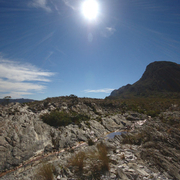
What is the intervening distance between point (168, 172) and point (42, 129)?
Result: 1244 centimetres

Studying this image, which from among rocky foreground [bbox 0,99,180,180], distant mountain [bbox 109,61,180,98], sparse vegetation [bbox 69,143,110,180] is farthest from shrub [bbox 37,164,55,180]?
distant mountain [bbox 109,61,180,98]

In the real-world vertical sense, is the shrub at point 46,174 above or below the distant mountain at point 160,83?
below

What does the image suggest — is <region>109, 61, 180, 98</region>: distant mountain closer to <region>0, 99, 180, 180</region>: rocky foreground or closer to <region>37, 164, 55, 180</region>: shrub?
<region>0, 99, 180, 180</region>: rocky foreground

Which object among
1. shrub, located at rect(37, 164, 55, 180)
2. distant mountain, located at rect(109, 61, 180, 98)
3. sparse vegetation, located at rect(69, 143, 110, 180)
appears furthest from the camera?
Result: distant mountain, located at rect(109, 61, 180, 98)

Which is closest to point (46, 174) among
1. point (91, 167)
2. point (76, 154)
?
point (76, 154)

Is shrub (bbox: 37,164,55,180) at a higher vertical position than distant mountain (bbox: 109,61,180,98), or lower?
lower

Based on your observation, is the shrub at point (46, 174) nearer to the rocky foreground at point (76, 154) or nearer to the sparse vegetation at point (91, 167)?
the rocky foreground at point (76, 154)

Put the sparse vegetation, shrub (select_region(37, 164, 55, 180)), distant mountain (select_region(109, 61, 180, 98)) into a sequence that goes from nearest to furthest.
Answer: shrub (select_region(37, 164, 55, 180)) → the sparse vegetation → distant mountain (select_region(109, 61, 180, 98))

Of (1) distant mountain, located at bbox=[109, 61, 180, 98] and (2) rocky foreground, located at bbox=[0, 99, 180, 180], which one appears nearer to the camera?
(2) rocky foreground, located at bbox=[0, 99, 180, 180]

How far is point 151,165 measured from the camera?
23.6 feet

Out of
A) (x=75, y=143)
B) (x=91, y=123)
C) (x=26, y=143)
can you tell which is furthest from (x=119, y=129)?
(x=26, y=143)

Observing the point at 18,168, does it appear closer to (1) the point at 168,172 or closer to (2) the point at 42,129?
(2) the point at 42,129

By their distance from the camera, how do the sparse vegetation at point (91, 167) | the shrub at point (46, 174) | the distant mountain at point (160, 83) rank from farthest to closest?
1. the distant mountain at point (160, 83)
2. the sparse vegetation at point (91, 167)
3. the shrub at point (46, 174)

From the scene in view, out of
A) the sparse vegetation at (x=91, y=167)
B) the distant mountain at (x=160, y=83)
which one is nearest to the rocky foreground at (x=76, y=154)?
the sparse vegetation at (x=91, y=167)
